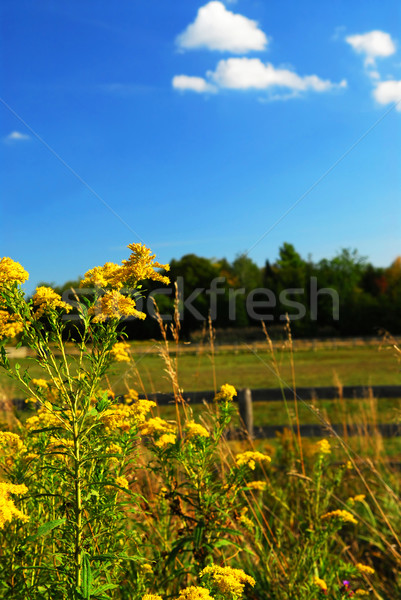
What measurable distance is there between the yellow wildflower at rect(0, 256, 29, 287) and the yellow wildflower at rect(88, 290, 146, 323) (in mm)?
269

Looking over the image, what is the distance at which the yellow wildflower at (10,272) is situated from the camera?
1.67m

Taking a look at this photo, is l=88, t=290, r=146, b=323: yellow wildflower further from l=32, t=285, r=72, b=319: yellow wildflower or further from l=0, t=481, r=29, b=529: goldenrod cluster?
l=0, t=481, r=29, b=529: goldenrod cluster

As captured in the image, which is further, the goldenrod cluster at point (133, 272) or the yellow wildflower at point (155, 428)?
the yellow wildflower at point (155, 428)

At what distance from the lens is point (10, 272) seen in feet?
5.49

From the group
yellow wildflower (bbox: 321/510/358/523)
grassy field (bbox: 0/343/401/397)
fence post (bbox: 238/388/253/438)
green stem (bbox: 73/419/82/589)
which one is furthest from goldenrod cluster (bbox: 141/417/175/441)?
grassy field (bbox: 0/343/401/397)

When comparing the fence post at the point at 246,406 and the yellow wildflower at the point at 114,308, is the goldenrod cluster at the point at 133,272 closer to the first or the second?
the yellow wildflower at the point at 114,308

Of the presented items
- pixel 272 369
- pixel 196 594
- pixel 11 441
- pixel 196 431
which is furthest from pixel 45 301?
pixel 272 369

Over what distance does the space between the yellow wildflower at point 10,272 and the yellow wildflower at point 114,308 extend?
0.27 m

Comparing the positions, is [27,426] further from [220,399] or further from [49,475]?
[220,399]

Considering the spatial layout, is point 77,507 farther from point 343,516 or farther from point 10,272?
point 343,516

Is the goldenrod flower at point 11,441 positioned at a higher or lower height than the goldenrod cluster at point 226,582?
higher

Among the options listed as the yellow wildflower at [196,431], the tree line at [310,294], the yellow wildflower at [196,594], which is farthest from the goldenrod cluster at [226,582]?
the tree line at [310,294]

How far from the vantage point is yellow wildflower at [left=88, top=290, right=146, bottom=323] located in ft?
5.83

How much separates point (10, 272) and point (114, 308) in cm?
38
